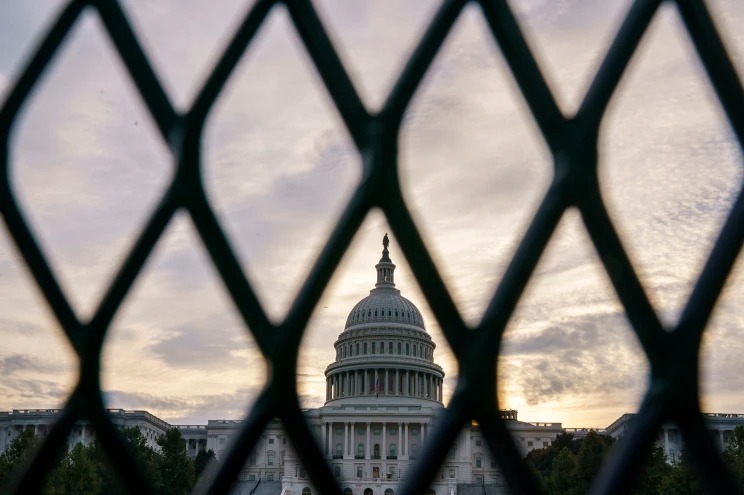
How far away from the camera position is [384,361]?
127 m

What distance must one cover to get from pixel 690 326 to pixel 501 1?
938 mm

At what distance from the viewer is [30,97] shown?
2.52m

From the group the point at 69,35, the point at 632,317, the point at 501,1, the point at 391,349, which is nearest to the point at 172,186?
the point at 69,35

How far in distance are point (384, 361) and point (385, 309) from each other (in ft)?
30.8

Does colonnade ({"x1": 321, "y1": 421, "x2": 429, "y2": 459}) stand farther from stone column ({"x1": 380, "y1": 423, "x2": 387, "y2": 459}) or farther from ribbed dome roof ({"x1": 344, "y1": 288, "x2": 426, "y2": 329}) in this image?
ribbed dome roof ({"x1": 344, "y1": 288, "x2": 426, "y2": 329})

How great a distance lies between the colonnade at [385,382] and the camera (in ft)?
417

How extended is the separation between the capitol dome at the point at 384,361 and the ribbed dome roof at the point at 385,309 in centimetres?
14

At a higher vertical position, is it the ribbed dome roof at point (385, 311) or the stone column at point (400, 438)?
the ribbed dome roof at point (385, 311)

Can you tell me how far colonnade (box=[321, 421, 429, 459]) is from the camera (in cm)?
11756

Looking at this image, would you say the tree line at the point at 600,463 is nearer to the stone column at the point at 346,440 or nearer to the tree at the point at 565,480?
the tree at the point at 565,480

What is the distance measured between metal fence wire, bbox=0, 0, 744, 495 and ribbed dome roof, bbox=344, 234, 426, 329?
5048 inches

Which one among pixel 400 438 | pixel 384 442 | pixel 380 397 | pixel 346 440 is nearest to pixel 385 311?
pixel 380 397

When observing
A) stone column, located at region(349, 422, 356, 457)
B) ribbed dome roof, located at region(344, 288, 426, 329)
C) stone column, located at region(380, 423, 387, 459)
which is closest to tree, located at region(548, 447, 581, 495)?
stone column, located at region(380, 423, 387, 459)

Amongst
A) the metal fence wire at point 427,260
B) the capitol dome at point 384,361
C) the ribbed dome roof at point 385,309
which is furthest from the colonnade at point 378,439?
Answer: the metal fence wire at point 427,260
